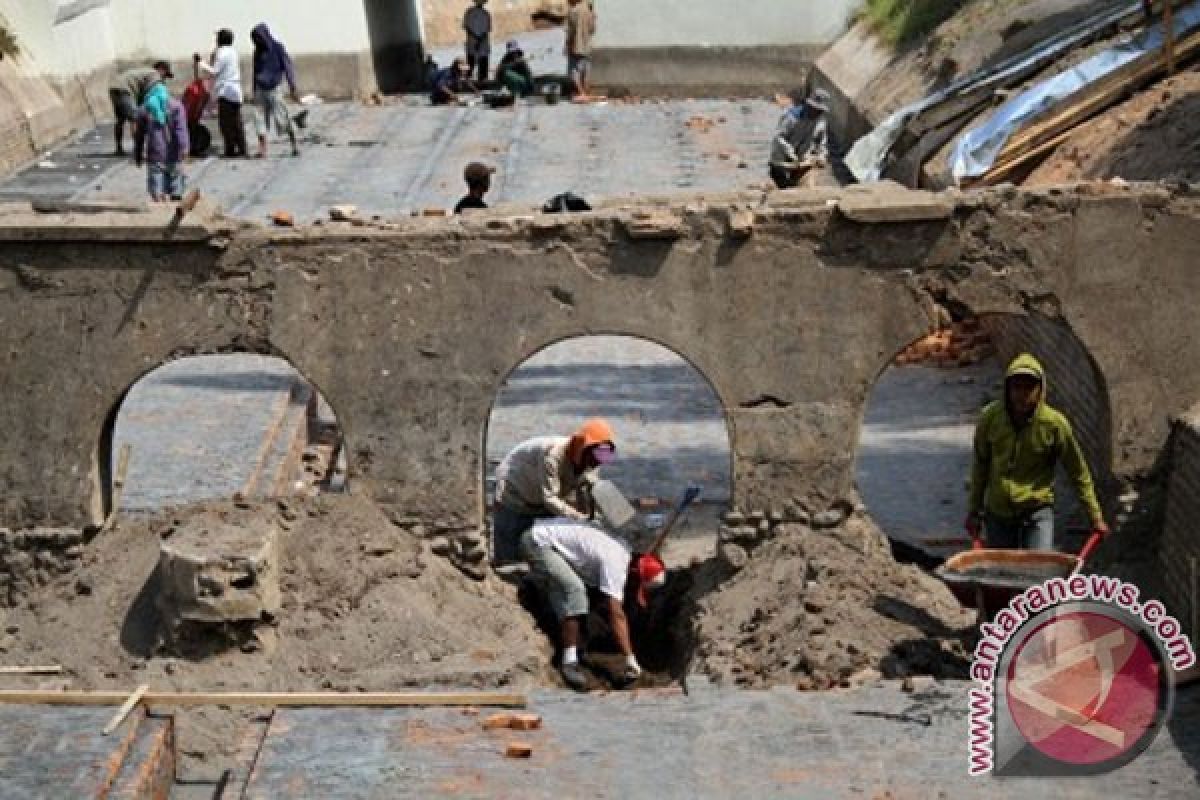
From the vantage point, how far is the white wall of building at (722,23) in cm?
3200

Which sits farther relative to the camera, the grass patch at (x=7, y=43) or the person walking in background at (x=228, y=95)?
the grass patch at (x=7, y=43)

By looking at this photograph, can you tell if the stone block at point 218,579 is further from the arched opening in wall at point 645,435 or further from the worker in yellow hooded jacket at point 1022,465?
the worker in yellow hooded jacket at point 1022,465

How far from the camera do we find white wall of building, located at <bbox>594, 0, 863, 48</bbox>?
32.0m

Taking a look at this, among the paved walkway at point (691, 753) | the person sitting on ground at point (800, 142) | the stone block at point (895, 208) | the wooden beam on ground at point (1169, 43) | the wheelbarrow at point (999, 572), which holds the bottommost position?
the paved walkway at point (691, 753)

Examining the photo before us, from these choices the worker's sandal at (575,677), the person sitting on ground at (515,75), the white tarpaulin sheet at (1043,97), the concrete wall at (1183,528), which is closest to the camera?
the concrete wall at (1183,528)

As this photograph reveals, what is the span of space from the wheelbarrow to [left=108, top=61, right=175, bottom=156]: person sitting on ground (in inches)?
575

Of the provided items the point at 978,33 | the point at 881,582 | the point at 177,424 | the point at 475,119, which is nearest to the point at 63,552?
the point at 177,424

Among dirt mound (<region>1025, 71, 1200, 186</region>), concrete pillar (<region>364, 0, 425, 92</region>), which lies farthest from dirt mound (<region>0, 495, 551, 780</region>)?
concrete pillar (<region>364, 0, 425, 92</region>)

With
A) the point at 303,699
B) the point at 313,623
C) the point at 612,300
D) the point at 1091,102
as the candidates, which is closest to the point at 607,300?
the point at 612,300

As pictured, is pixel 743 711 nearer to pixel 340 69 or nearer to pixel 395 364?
pixel 395 364

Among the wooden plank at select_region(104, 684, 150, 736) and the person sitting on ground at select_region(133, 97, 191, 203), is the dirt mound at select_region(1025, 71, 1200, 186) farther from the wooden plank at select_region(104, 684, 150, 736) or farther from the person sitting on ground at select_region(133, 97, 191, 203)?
the person sitting on ground at select_region(133, 97, 191, 203)

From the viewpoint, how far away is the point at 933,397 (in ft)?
61.7

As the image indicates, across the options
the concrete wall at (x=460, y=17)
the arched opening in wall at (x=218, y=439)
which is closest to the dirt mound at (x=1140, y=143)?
the arched opening in wall at (x=218, y=439)

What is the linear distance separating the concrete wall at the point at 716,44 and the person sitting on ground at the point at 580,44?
6.0 inches
